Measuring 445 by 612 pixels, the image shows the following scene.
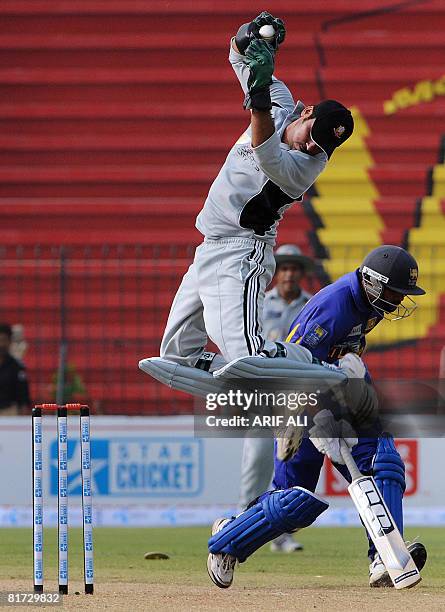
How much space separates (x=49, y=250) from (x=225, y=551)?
28.6 ft

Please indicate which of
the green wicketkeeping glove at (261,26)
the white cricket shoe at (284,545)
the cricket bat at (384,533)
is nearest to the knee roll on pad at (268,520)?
the cricket bat at (384,533)

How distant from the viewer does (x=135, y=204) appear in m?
15.9

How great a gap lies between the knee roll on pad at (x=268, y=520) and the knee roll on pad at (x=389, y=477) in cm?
45

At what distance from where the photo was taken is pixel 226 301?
273 inches

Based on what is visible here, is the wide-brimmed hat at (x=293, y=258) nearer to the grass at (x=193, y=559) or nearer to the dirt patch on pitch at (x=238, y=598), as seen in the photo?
the grass at (x=193, y=559)

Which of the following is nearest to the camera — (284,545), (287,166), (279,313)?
(287,166)

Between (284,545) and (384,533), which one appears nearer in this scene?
(384,533)

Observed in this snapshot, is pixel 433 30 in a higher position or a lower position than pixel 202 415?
higher

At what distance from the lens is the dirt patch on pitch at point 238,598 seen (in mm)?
6441

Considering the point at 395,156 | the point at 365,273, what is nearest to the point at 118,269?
the point at 395,156

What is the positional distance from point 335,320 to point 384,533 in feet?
3.82

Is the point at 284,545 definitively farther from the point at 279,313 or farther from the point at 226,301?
the point at 226,301

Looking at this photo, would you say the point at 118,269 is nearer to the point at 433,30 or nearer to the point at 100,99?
the point at 100,99

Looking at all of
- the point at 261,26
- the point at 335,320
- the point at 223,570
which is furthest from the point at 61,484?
the point at 261,26
